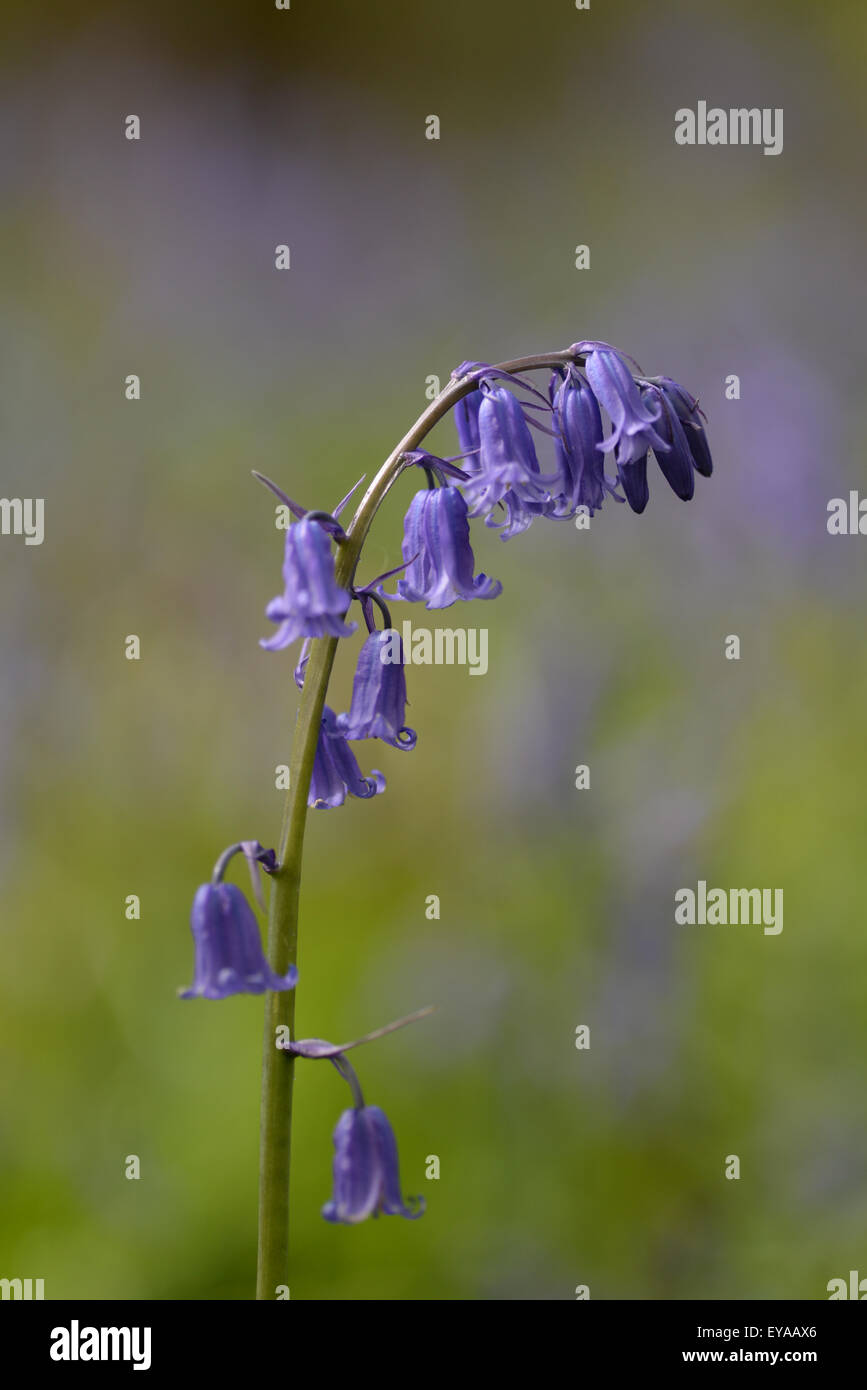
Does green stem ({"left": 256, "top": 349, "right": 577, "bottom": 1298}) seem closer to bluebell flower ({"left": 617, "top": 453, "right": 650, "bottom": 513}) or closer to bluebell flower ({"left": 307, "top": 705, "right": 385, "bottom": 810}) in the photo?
bluebell flower ({"left": 307, "top": 705, "right": 385, "bottom": 810})

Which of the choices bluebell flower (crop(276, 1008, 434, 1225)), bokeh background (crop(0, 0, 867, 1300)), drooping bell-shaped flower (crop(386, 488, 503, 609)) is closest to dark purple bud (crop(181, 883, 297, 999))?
bluebell flower (crop(276, 1008, 434, 1225))

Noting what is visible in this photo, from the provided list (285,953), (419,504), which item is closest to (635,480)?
(419,504)

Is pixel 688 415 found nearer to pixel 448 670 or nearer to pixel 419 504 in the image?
pixel 419 504

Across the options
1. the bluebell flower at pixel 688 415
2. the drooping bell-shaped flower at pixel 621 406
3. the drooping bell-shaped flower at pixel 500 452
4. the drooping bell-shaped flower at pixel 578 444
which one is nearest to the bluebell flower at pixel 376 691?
the drooping bell-shaped flower at pixel 500 452

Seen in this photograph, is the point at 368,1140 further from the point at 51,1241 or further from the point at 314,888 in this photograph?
the point at 314,888

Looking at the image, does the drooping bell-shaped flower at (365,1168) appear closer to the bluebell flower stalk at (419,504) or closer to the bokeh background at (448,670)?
the bluebell flower stalk at (419,504)
